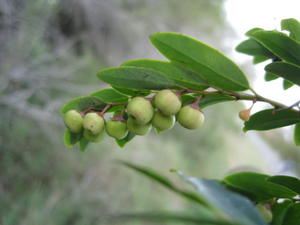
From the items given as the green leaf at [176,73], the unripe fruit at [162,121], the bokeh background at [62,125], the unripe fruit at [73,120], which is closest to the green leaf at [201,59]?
the green leaf at [176,73]

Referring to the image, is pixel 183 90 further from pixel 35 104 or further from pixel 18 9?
pixel 35 104

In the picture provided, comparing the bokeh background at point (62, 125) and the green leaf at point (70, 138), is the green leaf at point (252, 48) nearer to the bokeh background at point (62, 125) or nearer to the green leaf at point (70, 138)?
the green leaf at point (70, 138)

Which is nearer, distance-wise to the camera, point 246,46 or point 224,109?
point 246,46

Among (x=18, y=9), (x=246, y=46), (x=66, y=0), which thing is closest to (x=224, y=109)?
(x=66, y=0)

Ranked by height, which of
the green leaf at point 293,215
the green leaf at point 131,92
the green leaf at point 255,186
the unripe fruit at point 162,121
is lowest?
the green leaf at point 293,215

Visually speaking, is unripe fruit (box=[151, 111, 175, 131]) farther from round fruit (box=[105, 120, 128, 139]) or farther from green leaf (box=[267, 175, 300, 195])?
green leaf (box=[267, 175, 300, 195])

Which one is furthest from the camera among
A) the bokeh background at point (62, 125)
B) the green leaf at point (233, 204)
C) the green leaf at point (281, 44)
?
the bokeh background at point (62, 125)

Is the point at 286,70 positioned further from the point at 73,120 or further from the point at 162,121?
the point at 73,120
